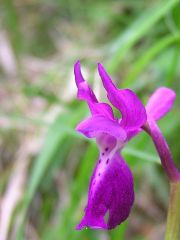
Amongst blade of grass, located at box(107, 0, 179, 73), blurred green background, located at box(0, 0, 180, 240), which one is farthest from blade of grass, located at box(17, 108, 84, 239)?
blade of grass, located at box(107, 0, 179, 73)

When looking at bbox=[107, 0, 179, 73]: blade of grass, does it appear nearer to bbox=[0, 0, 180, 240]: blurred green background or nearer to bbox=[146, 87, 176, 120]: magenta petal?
bbox=[0, 0, 180, 240]: blurred green background

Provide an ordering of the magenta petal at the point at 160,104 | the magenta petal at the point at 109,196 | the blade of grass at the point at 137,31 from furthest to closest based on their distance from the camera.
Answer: the blade of grass at the point at 137,31 < the magenta petal at the point at 160,104 < the magenta petal at the point at 109,196

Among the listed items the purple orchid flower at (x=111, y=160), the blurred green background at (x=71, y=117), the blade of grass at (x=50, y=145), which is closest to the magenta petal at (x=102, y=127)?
the purple orchid flower at (x=111, y=160)

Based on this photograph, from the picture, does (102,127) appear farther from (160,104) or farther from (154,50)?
(154,50)

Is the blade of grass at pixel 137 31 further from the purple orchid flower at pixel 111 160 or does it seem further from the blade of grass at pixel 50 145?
the purple orchid flower at pixel 111 160

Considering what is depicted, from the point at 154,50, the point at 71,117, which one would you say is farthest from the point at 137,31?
the point at 71,117

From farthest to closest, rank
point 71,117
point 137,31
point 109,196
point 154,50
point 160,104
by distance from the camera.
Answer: point 71,117 → point 137,31 → point 154,50 → point 160,104 → point 109,196
